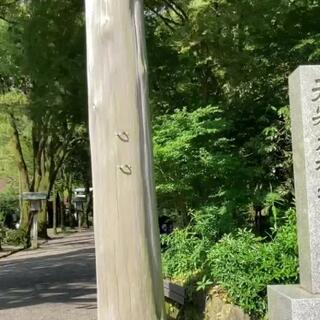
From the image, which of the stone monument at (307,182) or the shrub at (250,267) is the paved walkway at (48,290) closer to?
the shrub at (250,267)

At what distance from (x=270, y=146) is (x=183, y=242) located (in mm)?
2341

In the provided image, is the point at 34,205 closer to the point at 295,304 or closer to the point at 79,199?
the point at 295,304

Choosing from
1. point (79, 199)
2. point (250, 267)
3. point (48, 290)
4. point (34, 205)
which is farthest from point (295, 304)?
point (79, 199)

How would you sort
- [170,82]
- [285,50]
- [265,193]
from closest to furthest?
1. [265,193]
2. [285,50]
3. [170,82]

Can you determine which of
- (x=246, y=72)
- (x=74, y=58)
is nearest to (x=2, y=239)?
(x=74, y=58)

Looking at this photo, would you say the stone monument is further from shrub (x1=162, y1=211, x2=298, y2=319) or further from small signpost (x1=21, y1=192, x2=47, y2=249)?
small signpost (x1=21, y1=192, x2=47, y2=249)

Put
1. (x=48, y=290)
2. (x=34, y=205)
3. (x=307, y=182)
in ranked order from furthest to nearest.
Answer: (x=34, y=205)
(x=48, y=290)
(x=307, y=182)

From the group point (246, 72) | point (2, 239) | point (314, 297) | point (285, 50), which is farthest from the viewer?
point (2, 239)

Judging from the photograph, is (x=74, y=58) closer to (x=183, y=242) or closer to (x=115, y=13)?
(x=183, y=242)

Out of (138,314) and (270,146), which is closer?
(138,314)

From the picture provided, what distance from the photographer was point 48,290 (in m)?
14.3

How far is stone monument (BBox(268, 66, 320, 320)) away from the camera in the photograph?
18.2 ft

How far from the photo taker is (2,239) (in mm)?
34594

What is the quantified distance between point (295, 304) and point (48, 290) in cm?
971
